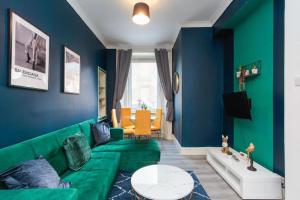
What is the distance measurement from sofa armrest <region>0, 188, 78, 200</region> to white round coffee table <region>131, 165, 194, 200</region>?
0.72m

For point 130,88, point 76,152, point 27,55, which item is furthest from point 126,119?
point 27,55

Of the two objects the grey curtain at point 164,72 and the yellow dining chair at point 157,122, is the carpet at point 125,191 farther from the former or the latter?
the grey curtain at point 164,72

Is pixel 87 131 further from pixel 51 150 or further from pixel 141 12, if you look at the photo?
pixel 141 12

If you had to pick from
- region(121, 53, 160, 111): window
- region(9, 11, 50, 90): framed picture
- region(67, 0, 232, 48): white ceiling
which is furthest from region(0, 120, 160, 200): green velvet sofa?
region(121, 53, 160, 111): window

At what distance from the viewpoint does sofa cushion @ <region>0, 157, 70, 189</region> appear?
122 cm

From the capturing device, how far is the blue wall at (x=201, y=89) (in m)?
3.99

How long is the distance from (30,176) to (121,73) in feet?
14.5

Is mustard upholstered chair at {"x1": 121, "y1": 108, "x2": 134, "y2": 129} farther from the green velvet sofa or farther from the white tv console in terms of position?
the white tv console

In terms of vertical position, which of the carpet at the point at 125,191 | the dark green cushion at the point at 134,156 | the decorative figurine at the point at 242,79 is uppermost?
the decorative figurine at the point at 242,79

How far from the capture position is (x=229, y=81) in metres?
3.76

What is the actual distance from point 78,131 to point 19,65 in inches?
52.3

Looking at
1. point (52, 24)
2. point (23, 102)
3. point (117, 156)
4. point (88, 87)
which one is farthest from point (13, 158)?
point (88, 87)
